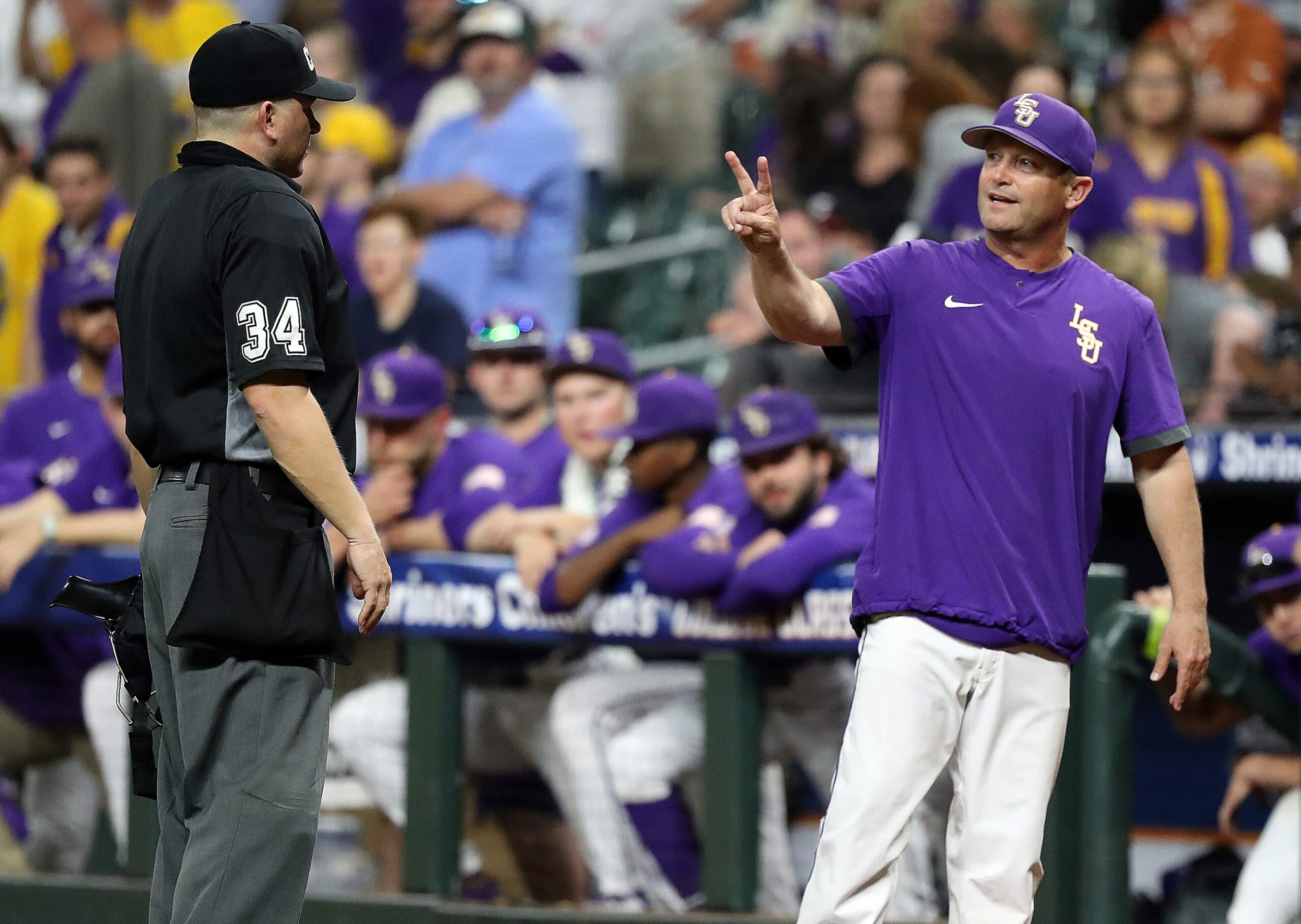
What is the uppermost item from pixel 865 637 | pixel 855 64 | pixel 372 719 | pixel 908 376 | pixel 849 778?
pixel 855 64

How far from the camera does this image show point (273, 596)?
3.17 metres

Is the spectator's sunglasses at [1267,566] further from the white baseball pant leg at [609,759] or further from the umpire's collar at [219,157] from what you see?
the umpire's collar at [219,157]

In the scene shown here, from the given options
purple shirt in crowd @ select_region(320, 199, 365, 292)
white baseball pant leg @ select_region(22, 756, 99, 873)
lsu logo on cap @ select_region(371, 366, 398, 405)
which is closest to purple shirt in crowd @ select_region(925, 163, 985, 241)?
lsu logo on cap @ select_region(371, 366, 398, 405)

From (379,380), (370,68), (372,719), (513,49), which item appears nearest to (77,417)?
(379,380)

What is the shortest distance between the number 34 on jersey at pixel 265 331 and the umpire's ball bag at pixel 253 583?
0.74 feet

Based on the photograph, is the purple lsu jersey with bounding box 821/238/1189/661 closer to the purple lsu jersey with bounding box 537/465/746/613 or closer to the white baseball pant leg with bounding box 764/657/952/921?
the white baseball pant leg with bounding box 764/657/952/921

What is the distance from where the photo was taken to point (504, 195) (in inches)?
303

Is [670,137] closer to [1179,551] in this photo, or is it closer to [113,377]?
[113,377]

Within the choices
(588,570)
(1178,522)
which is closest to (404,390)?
(588,570)

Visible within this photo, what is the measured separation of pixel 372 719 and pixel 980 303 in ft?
7.75

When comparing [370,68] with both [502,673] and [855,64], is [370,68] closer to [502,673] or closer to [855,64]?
[855,64]

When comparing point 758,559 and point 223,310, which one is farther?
point 758,559

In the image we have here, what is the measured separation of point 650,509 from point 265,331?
2155 mm

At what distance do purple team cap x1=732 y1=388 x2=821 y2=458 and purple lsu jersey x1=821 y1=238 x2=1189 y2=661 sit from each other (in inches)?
46.1
